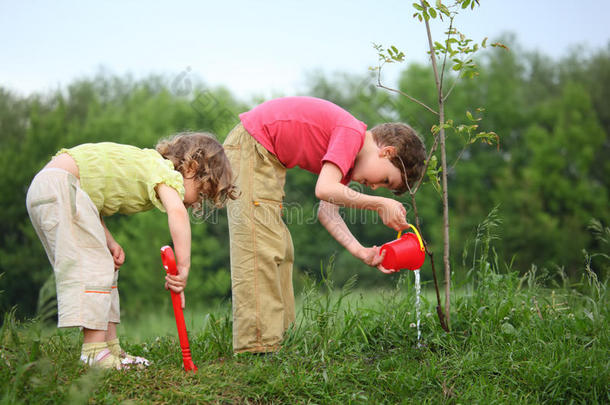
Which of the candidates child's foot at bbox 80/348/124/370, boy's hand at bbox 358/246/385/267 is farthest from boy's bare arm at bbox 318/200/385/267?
child's foot at bbox 80/348/124/370

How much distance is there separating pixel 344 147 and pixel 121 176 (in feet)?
3.56

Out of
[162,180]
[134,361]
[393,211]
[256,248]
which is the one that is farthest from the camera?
[256,248]

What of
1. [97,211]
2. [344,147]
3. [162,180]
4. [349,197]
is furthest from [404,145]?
[97,211]

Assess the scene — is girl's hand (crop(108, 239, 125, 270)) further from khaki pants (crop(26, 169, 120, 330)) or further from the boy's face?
the boy's face

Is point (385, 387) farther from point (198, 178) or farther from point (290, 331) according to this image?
point (198, 178)

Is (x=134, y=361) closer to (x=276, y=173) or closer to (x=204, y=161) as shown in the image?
(x=204, y=161)

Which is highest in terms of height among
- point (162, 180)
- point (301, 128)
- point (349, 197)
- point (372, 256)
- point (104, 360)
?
point (301, 128)

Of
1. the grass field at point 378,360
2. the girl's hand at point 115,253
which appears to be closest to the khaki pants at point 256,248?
the grass field at point 378,360

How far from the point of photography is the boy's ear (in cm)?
276

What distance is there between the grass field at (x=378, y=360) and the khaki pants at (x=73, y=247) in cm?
17

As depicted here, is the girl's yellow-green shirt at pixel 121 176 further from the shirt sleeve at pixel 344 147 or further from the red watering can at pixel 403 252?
the red watering can at pixel 403 252

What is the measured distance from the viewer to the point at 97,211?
234cm

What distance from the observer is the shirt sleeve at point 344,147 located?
2.57 m

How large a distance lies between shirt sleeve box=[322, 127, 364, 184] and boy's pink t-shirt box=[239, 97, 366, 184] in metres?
0.02
